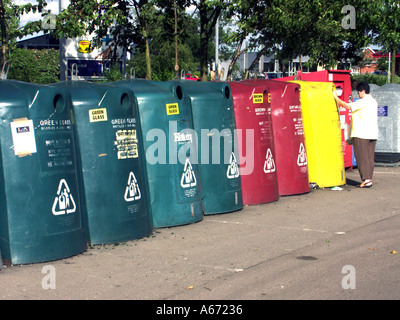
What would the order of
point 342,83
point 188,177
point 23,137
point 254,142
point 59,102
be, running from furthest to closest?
point 342,83 → point 254,142 → point 188,177 → point 59,102 → point 23,137

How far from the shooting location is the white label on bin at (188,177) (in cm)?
713

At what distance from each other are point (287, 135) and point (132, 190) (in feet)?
11.5

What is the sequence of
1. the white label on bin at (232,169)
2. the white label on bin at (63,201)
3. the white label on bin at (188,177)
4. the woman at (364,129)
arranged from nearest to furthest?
the white label on bin at (63,201) → the white label on bin at (188,177) → the white label on bin at (232,169) → the woman at (364,129)

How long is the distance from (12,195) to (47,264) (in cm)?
73

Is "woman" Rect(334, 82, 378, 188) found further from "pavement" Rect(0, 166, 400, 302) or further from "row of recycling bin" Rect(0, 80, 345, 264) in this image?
"pavement" Rect(0, 166, 400, 302)

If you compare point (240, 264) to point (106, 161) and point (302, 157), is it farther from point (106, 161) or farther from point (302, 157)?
point (302, 157)

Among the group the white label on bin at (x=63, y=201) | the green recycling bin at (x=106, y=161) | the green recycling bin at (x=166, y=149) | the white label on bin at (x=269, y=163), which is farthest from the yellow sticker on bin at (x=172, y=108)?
the white label on bin at (x=269, y=163)

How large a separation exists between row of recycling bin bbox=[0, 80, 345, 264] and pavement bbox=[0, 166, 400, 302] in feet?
0.85

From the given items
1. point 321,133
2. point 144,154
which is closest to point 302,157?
point 321,133

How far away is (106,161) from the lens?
6211 mm

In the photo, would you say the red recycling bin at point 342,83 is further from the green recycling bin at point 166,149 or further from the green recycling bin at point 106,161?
the green recycling bin at point 106,161

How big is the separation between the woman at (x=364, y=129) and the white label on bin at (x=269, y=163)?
2.21 meters
